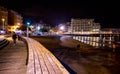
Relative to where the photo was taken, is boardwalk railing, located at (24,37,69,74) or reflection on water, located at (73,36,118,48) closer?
boardwalk railing, located at (24,37,69,74)

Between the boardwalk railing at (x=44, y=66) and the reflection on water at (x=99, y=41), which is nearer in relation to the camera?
the boardwalk railing at (x=44, y=66)

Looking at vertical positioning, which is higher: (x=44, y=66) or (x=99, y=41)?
(x=44, y=66)

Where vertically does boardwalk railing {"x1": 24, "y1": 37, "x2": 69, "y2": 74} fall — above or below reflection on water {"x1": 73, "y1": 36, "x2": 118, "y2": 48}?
above

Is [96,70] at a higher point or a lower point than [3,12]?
lower

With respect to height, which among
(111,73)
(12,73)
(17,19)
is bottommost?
(111,73)

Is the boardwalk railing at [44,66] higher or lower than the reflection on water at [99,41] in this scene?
higher

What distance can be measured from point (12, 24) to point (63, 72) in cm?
10569

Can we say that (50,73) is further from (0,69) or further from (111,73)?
(111,73)

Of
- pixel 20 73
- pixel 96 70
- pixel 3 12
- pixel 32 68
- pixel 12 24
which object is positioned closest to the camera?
pixel 32 68

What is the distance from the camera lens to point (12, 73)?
398 inches

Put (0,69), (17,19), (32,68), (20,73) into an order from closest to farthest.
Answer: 1. (32,68)
2. (20,73)
3. (0,69)
4. (17,19)

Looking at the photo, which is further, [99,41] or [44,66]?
[99,41]

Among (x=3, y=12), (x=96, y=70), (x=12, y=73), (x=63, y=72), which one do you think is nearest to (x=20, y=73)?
(x=12, y=73)

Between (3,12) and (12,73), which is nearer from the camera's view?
(12,73)
